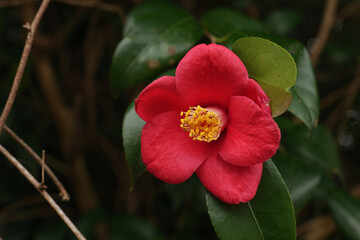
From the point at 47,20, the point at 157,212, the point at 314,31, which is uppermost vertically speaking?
the point at 47,20

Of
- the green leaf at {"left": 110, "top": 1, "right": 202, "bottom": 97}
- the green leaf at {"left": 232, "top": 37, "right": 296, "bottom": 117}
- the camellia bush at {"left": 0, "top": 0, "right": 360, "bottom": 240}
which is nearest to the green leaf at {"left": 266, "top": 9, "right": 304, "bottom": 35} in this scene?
the camellia bush at {"left": 0, "top": 0, "right": 360, "bottom": 240}

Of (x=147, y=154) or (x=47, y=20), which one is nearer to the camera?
(x=147, y=154)

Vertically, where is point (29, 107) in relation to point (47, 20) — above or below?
below

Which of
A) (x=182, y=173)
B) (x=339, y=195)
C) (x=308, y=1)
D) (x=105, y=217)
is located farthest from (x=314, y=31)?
(x=182, y=173)

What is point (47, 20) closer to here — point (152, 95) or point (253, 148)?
point (152, 95)

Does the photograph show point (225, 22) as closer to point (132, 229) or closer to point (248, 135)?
point (248, 135)

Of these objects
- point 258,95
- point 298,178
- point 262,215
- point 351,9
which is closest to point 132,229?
point 298,178

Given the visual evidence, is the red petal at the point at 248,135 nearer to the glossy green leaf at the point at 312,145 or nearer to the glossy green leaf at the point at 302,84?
the glossy green leaf at the point at 302,84
